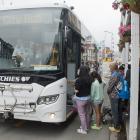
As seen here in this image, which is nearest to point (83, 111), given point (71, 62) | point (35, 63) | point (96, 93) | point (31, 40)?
point (96, 93)

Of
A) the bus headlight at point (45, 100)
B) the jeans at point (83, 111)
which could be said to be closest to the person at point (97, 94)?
the jeans at point (83, 111)

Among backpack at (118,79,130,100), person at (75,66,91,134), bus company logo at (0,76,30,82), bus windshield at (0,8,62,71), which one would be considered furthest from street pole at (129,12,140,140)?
bus company logo at (0,76,30,82)

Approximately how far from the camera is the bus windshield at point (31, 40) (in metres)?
9.16

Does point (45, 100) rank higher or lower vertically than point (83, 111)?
higher

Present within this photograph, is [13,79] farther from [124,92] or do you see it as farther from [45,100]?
[124,92]

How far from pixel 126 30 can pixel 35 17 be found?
11.9 ft

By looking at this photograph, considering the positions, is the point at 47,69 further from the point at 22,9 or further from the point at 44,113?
the point at 22,9

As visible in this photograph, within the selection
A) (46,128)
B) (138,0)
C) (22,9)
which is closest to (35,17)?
(22,9)

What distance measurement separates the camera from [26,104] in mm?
9094

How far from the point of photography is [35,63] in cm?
912

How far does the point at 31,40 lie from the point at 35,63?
647 mm

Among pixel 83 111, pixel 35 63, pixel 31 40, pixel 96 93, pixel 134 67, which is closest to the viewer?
pixel 134 67

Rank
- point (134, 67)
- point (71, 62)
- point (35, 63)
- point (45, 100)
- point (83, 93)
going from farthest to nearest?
1. point (71, 62)
2. point (83, 93)
3. point (35, 63)
4. point (45, 100)
5. point (134, 67)

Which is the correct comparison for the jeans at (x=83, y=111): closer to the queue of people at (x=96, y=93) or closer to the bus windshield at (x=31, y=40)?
the queue of people at (x=96, y=93)
